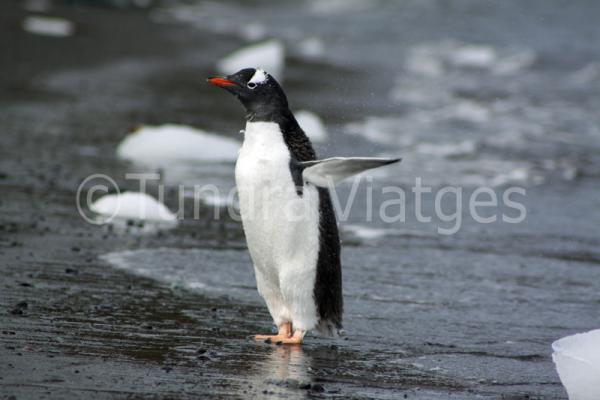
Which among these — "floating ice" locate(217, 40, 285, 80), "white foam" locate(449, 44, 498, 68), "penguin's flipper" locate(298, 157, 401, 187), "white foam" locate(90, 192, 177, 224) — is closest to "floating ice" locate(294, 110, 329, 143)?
"white foam" locate(90, 192, 177, 224)

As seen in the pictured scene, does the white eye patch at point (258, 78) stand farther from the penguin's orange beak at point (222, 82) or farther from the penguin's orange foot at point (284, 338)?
the penguin's orange foot at point (284, 338)

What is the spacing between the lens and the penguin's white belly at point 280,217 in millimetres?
5289

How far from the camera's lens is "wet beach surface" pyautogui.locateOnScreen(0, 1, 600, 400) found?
15.3 feet

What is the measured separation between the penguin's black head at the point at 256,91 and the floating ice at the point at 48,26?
13792mm

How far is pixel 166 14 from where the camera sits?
83.8ft

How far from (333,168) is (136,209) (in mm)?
3155

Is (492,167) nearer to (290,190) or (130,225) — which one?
(130,225)

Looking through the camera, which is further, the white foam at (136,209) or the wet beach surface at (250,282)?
the white foam at (136,209)

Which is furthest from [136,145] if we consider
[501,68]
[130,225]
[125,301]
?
[501,68]

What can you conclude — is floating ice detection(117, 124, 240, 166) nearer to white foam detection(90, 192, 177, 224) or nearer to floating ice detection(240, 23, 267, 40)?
white foam detection(90, 192, 177, 224)

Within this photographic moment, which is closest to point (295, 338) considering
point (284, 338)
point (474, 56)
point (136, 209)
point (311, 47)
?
point (284, 338)

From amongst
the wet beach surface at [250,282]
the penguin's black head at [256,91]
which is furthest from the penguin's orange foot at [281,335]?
the penguin's black head at [256,91]

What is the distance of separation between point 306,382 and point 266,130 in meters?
1.32

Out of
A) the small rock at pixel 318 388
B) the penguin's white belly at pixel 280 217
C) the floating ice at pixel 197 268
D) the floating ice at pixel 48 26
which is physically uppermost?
the floating ice at pixel 48 26
